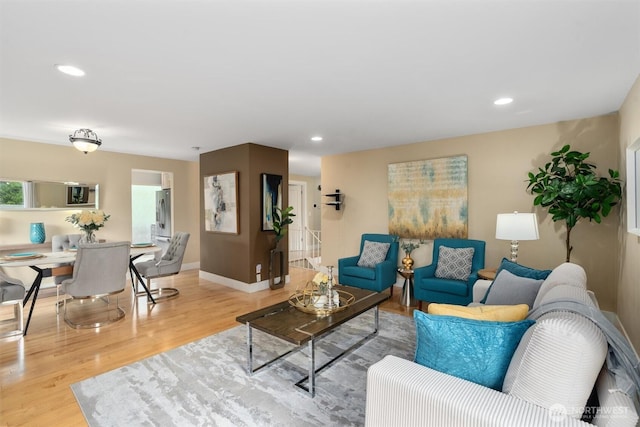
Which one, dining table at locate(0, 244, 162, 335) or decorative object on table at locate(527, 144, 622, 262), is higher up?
decorative object on table at locate(527, 144, 622, 262)

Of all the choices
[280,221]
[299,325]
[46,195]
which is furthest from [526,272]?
[46,195]

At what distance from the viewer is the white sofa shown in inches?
40.3

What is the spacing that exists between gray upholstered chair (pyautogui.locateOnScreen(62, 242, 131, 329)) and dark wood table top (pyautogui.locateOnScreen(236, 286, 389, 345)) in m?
1.99

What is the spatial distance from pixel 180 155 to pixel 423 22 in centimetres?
540

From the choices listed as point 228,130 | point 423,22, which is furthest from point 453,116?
→ point 228,130

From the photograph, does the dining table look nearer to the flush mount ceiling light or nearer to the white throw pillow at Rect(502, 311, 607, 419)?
the flush mount ceiling light

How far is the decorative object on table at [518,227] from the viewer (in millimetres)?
3176

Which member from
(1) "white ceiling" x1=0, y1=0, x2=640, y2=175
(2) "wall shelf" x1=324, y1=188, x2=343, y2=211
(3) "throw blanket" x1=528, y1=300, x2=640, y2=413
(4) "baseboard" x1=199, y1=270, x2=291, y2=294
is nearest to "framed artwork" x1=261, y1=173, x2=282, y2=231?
(4) "baseboard" x1=199, y1=270, x2=291, y2=294

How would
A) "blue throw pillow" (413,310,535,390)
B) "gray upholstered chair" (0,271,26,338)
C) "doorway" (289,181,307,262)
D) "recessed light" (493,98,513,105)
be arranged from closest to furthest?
"blue throw pillow" (413,310,535,390) < "recessed light" (493,98,513,105) < "gray upholstered chair" (0,271,26,338) < "doorway" (289,181,307,262)

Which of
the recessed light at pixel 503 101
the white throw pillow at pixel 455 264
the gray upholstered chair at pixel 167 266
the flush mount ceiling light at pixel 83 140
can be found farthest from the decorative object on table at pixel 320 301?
the flush mount ceiling light at pixel 83 140

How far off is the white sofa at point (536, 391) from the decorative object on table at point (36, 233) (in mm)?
5661

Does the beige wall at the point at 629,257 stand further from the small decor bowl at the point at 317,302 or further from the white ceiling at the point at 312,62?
the small decor bowl at the point at 317,302

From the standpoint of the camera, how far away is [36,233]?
182 inches

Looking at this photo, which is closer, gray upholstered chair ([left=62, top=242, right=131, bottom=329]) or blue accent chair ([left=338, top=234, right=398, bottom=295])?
gray upholstered chair ([left=62, top=242, right=131, bottom=329])
